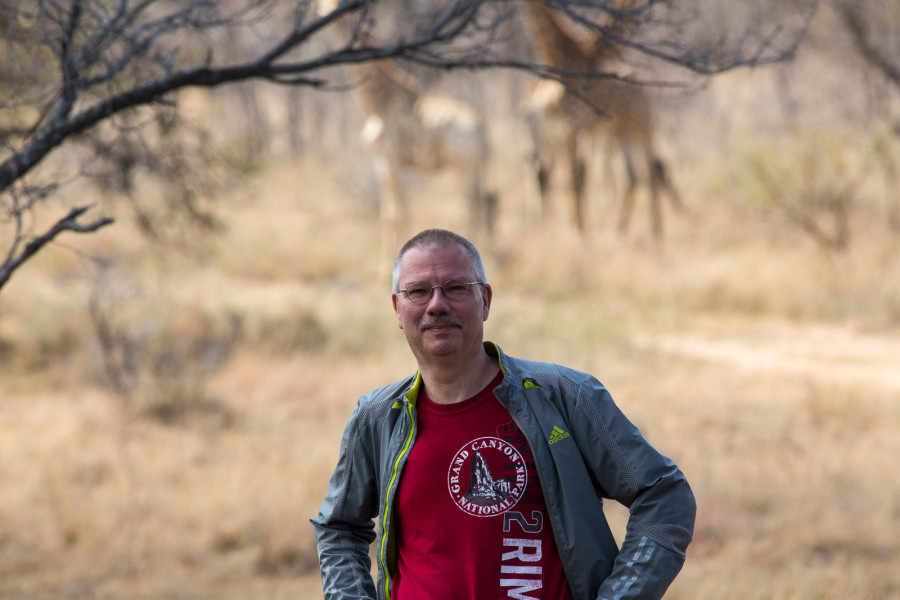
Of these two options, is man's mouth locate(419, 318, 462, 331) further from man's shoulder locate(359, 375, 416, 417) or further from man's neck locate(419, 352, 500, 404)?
man's shoulder locate(359, 375, 416, 417)

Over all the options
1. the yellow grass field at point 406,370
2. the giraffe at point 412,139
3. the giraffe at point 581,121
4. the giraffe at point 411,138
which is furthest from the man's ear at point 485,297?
the giraffe at point 411,138

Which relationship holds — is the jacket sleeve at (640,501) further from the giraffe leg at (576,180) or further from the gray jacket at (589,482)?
the giraffe leg at (576,180)

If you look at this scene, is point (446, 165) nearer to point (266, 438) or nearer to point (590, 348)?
point (590, 348)

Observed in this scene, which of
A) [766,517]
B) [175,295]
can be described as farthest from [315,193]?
[766,517]

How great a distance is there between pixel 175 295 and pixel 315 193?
8.45 m

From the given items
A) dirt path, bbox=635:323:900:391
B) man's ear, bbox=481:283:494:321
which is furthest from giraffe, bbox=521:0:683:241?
man's ear, bbox=481:283:494:321

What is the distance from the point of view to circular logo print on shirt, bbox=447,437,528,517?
6.56ft

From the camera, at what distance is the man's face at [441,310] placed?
81.9 inches

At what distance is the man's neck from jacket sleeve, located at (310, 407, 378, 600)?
0.21 m

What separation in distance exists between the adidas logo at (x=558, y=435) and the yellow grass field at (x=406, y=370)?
2.64 metres

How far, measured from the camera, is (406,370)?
29.4 feet

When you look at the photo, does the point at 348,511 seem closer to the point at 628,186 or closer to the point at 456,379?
the point at 456,379

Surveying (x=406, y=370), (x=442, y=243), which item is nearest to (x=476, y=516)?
(x=442, y=243)

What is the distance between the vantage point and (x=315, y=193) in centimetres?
1984
